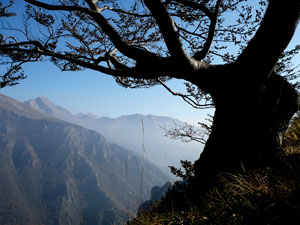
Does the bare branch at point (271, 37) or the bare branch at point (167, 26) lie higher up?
the bare branch at point (271, 37)

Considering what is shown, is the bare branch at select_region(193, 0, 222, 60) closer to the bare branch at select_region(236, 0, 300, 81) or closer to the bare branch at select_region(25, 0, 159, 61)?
the bare branch at select_region(236, 0, 300, 81)

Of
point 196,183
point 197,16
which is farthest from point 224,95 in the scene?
point 197,16

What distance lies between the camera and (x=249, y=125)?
114 inches

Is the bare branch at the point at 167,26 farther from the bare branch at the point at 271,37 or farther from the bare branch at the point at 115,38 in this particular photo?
the bare branch at the point at 271,37

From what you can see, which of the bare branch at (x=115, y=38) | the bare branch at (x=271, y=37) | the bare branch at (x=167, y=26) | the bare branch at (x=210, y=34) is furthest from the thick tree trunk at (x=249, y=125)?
the bare branch at (x=115, y=38)

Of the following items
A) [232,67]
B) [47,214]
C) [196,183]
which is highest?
[232,67]

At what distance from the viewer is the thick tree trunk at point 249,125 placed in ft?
9.21

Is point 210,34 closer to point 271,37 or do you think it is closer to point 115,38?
point 271,37

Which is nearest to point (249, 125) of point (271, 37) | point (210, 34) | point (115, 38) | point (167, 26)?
point (271, 37)

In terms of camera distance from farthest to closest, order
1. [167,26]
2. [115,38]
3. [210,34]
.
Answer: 1. [210,34]
2. [115,38]
3. [167,26]

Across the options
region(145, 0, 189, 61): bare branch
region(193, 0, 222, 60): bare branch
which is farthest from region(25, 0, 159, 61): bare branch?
region(193, 0, 222, 60): bare branch

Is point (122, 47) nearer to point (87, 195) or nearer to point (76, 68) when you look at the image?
point (76, 68)

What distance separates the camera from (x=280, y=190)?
68.4 inches

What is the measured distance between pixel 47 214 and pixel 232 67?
20449cm
